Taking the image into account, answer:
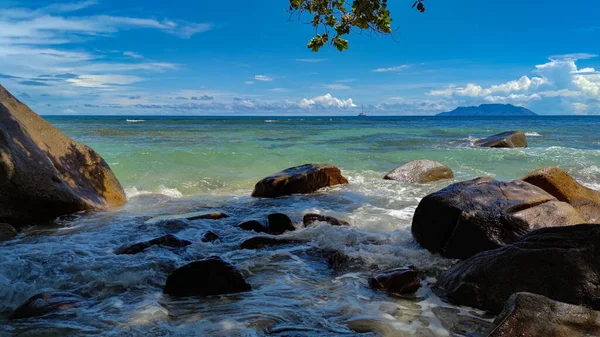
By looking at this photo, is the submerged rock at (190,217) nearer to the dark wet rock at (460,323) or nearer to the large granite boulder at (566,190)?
the dark wet rock at (460,323)

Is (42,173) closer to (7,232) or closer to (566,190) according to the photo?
(7,232)

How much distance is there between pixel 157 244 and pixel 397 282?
12.1ft

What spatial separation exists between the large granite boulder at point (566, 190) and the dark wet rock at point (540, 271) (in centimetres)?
361

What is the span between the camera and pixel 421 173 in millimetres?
13234

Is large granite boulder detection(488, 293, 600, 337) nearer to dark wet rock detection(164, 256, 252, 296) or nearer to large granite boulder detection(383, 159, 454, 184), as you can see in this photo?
dark wet rock detection(164, 256, 252, 296)

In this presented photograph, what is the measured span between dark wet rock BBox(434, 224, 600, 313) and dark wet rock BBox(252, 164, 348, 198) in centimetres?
684

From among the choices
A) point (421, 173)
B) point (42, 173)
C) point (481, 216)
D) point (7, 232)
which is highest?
point (42, 173)

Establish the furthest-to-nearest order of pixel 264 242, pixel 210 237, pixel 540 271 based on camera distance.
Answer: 1. pixel 210 237
2. pixel 264 242
3. pixel 540 271

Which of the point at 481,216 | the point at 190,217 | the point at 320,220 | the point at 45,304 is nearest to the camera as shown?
the point at 45,304

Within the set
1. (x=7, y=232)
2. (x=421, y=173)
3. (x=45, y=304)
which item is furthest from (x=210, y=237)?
(x=421, y=173)

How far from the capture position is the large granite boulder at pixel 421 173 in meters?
13.1

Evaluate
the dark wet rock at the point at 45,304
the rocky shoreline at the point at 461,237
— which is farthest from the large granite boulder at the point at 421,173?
the dark wet rock at the point at 45,304

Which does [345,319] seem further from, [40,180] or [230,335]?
[40,180]

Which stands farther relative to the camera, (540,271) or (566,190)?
(566,190)
